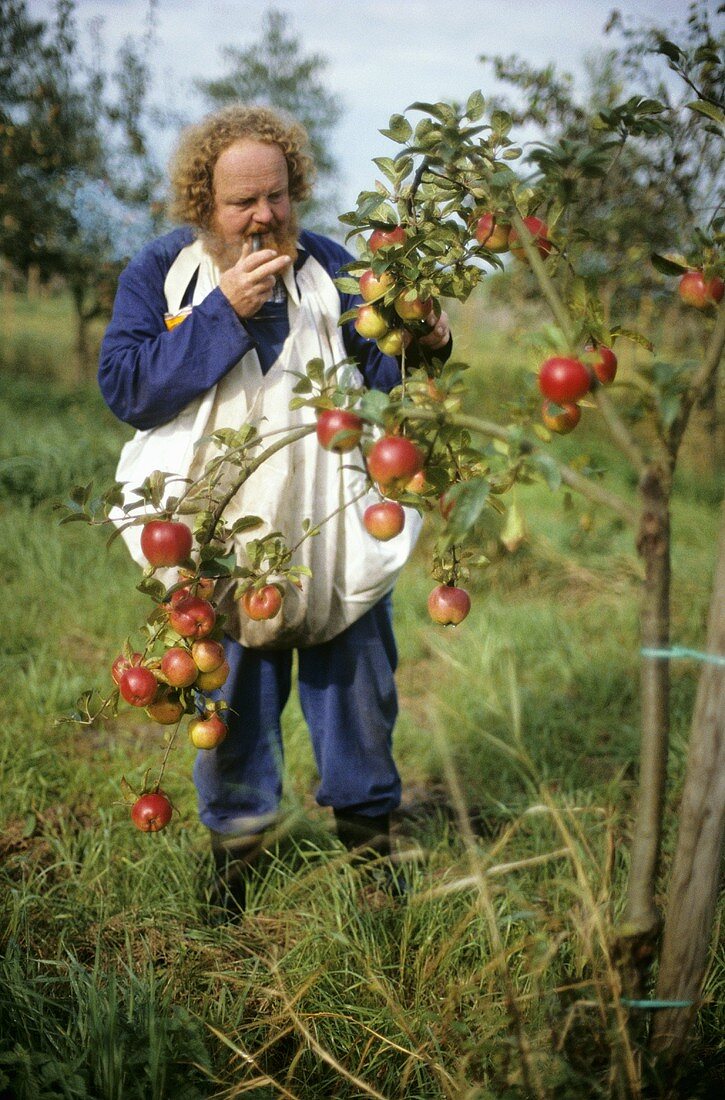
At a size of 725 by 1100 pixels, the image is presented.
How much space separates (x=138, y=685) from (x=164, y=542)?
8.4 inches

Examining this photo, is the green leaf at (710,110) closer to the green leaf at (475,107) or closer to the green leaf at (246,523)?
the green leaf at (475,107)

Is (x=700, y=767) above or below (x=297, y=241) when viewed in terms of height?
below

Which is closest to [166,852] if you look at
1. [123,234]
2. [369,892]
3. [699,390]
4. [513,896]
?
[369,892]

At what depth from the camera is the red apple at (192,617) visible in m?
1.19

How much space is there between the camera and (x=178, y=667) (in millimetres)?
1225

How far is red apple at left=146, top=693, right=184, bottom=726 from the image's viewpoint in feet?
4.15

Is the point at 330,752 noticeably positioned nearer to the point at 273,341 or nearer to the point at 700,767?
the point at 273,341

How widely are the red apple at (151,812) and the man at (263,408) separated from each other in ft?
1.25

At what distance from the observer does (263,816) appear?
1.84 m

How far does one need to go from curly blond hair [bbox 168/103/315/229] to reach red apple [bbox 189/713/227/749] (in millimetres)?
977

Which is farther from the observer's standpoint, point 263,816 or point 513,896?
point 263,816

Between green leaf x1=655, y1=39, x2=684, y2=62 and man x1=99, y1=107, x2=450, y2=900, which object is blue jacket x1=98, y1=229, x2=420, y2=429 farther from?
green leaf x1=655, y1=39, x2=684, y2=62

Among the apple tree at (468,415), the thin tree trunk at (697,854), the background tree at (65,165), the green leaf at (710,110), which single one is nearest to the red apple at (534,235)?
the apple tree at (468,415)

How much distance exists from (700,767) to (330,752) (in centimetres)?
94
